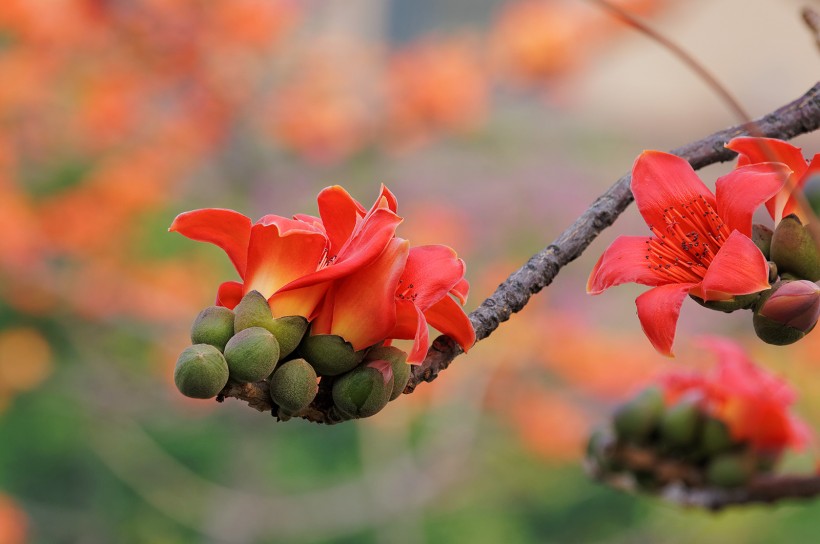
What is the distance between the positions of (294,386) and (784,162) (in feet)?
1.02

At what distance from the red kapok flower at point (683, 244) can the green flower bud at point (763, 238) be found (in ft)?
0.06

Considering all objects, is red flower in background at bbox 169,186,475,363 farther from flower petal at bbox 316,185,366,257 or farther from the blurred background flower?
the blurred background flower

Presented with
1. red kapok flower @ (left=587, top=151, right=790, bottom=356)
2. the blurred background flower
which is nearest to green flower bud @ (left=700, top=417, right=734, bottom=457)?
red kapok flower @ (left=587, top=151, right=790, bottom=356)

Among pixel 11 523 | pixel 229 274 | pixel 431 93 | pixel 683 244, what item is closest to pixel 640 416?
pixel 683 244

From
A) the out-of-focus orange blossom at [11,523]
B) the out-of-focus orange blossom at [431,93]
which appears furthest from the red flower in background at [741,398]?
the out-of-focus orange blossom at [11,523]

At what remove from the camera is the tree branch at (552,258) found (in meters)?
0.48

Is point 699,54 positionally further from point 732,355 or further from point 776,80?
point 732,355

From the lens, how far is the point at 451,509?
3.13m

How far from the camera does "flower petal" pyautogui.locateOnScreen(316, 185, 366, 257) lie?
1.68 feet

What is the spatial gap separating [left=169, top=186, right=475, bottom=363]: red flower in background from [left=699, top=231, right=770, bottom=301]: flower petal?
0.14 metres

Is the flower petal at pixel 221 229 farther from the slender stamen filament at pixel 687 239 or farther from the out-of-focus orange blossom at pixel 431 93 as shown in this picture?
the out-of-focus orange blossom at pixel 431 93

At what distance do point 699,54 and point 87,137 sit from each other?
342cm

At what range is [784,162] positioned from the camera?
0.52m

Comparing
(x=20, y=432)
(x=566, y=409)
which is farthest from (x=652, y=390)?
(x=20, y=432)
